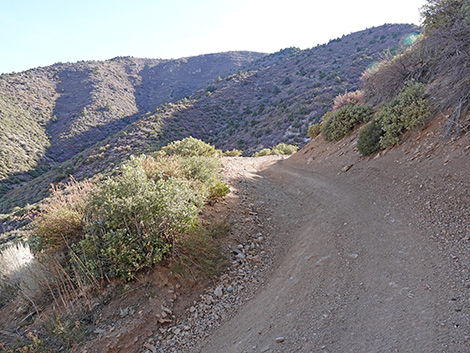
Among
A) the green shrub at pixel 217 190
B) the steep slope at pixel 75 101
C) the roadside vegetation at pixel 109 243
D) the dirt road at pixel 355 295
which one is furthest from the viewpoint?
the steep slope at pixel 75 101

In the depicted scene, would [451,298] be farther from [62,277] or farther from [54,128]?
[54,128]

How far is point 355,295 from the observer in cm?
354

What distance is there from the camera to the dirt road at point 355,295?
8.97ft

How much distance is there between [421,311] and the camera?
292 centimetres

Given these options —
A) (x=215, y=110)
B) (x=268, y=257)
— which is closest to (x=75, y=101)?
(x=215, y=110)

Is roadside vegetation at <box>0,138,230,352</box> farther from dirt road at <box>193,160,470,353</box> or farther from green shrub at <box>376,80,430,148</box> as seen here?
green shrub at <box>376,80,430,148</box>

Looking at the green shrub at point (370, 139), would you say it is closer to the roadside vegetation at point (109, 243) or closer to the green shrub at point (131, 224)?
the roadside vegetation at point (109, 243)

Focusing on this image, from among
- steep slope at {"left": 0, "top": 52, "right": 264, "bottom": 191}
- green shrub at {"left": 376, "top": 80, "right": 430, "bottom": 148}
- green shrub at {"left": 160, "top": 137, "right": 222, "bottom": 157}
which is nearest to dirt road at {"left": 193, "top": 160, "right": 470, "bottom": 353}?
green shrub at {"left": 376, "top": 80, "right": 430, "bottom": 148}

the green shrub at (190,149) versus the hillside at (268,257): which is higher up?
the green shrub at (190,149)

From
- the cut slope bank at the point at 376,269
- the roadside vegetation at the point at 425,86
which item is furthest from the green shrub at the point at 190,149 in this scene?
the roadside vegetation at the point at 425,86

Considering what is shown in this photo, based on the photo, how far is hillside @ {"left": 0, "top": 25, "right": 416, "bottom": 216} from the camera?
99.6ft

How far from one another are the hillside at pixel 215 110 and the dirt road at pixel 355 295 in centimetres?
1968

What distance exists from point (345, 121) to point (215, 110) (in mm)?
34389

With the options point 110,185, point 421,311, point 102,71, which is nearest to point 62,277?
point 110,185
